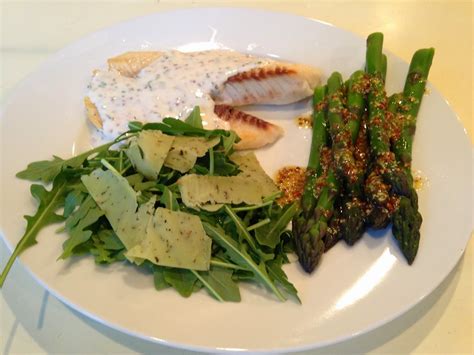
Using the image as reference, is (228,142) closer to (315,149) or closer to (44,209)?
(315,149)

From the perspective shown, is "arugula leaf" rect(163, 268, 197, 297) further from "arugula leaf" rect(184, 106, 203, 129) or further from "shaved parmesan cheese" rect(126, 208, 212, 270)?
"arugula leaf" rect(184, 106, 203, 129)

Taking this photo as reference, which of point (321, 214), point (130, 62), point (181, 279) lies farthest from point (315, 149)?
point (130, 62)

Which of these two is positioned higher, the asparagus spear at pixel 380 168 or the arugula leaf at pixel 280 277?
the asparagus spear at pixel 380 168

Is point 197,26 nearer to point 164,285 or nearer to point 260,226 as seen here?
point 260,226

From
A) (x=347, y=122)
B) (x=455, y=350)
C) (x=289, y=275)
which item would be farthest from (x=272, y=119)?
(x=455, y=350)

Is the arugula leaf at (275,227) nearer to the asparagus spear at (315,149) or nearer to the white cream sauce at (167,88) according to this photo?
the asparagus spear at (315,149)

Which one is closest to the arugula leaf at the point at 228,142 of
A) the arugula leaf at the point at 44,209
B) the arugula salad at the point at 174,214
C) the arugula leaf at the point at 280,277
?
the arugula salad at the point at 174,214
